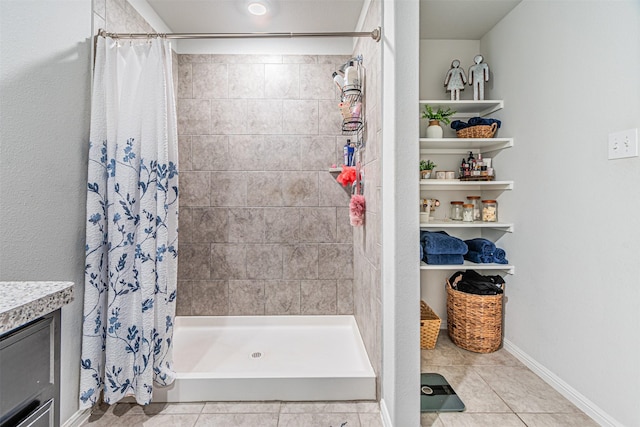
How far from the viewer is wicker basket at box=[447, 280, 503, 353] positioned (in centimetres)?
244

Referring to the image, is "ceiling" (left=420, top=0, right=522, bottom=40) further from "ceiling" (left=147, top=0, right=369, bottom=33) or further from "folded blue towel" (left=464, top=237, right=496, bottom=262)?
"folded blue towel" (left=464, top=237, right=496, bottom=262)

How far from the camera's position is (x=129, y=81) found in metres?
1.74

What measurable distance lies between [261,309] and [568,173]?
2.37 metres

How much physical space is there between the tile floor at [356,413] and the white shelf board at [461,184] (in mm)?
1330

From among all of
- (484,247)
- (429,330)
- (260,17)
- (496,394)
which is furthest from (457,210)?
(260,17)

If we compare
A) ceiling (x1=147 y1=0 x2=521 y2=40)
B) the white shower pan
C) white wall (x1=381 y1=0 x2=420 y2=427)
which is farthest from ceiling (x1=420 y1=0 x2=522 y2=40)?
the white shower pan

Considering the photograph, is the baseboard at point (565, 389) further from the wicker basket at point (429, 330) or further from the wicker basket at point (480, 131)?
the wicker basket at point (480, 131)

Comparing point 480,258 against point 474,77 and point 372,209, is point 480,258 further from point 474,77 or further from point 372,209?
point 474,77

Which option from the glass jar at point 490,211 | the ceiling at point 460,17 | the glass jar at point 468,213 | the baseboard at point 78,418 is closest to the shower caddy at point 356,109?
the ceiling at point 460,17

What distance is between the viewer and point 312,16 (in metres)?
2.50

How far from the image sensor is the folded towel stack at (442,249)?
2422mm

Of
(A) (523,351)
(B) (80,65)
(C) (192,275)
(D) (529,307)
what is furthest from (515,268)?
(B) (80,65)

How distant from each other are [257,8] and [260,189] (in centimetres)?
132

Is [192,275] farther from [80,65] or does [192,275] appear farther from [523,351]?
[523,351]
